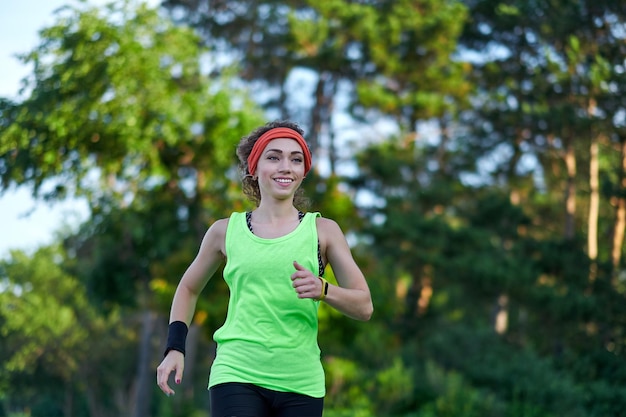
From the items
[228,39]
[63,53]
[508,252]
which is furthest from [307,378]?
[228,39]

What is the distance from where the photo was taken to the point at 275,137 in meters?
3.63

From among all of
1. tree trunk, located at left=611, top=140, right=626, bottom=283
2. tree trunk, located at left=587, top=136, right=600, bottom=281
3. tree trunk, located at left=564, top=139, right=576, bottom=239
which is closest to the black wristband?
tree trunk, located at left=611, top=140, right=626, bottom=283

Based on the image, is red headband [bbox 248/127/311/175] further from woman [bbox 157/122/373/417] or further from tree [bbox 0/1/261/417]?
tree [bbox 0/1/261/417]

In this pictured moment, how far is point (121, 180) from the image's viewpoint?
22078mm

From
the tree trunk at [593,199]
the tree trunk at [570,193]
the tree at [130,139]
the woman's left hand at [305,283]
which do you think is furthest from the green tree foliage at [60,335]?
the woman's left hand at [305,283]

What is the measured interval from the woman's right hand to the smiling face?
723 mm

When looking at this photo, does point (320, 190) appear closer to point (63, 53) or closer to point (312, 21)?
point (63, 53)

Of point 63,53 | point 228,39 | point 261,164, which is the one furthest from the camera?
point 228,39

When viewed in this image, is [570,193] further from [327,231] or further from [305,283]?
[305,283]

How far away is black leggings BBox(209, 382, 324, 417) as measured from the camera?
328 centimetres

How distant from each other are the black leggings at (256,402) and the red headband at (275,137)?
904 millimetres

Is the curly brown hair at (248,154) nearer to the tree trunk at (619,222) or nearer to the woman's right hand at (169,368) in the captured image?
the woman's right hand at (169,368)

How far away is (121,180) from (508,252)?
9.91 metres

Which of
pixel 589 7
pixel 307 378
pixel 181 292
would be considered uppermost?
pixel 589 7
